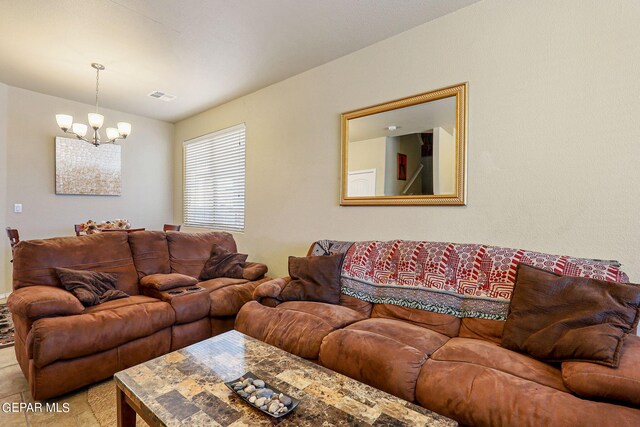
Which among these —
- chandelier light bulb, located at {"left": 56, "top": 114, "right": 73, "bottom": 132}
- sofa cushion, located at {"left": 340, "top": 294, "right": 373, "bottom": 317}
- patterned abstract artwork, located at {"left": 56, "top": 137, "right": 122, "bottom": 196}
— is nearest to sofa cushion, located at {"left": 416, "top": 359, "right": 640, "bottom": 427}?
sofa cushion, located at {"left": 340, "top": 294, "right": 373, "bottom": 317}

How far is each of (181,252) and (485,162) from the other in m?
2.97

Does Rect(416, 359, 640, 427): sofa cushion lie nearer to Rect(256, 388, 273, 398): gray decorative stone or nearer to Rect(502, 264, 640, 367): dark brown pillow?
Rect(502, 264, 640, 367): dark brown pillow

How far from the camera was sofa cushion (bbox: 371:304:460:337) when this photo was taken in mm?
2039

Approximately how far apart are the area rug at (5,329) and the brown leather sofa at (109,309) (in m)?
0.79

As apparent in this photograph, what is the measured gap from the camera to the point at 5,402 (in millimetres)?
1931

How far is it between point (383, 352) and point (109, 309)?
1947 millimetres

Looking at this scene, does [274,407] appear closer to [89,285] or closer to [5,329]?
[89,285]

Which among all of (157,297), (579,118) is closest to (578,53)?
(579,118)

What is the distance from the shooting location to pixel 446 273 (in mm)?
2184

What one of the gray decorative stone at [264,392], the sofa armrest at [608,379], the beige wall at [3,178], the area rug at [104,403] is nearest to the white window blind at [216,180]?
the beige wall at [3,178]

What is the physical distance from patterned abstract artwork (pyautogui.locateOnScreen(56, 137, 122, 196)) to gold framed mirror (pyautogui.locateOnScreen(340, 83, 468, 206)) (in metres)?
3.78

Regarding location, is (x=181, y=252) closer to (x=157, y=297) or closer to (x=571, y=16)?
(x=157, y=297)

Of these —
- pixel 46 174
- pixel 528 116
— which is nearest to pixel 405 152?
pixel 528 116

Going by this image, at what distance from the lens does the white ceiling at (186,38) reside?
2383 millimetres
